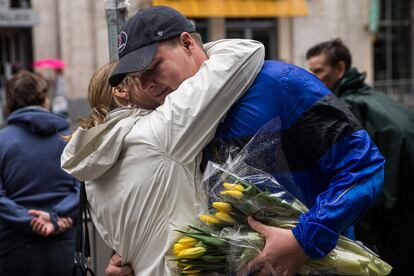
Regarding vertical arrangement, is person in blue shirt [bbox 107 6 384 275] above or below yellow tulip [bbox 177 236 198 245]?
above

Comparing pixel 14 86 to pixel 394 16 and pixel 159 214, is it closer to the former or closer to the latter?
pixel 159 214

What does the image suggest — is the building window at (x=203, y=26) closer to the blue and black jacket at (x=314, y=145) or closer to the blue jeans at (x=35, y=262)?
the blue jeans at (x=35, y=262)

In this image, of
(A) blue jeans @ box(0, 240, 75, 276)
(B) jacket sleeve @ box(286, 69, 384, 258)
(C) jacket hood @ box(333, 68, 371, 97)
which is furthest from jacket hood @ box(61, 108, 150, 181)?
(C) jacket hood @ box(333, 68, 371, 97)

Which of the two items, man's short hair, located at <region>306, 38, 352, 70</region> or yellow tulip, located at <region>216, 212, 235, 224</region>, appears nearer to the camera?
yellow tulip, located at <region>216, 212, 235, 224</region>

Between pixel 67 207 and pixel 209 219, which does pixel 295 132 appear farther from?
pixel 67 207

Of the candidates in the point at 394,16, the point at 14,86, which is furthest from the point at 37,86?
the point at 394,16

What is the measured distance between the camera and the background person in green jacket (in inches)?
159

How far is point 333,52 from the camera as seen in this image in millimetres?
4605

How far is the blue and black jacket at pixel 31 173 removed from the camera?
3.82 metres

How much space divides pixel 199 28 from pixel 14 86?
12.9 m

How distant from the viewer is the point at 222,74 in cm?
198

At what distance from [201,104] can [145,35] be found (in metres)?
0.34

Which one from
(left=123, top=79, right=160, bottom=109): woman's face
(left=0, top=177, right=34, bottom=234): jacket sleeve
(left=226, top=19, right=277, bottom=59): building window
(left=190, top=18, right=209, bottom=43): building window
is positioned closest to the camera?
(left=123, top=79, right=160, bottom=109): woman's face

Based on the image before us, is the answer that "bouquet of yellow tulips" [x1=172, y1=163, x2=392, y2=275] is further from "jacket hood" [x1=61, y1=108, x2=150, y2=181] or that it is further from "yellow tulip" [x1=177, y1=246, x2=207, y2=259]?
"jacket hood" [x1=61, y1=108, x2=150, y2=181]
